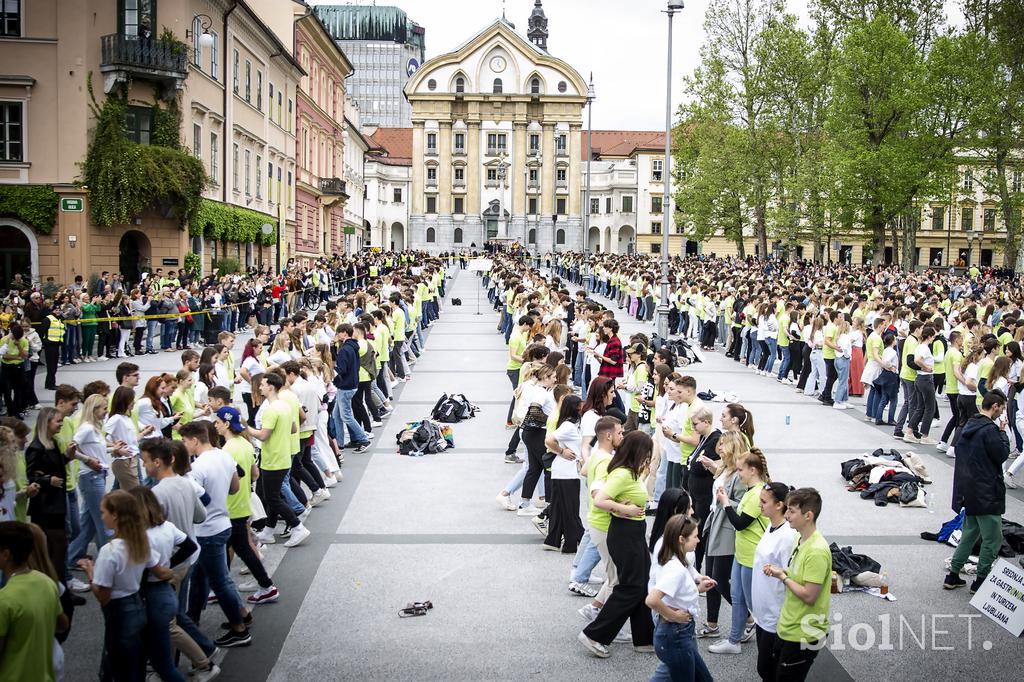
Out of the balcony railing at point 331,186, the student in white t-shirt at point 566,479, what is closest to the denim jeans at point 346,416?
the student in white t-shirt at point 566,479

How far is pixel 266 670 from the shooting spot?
688 cm

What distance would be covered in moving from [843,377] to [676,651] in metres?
13.1

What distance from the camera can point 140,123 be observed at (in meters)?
31.6

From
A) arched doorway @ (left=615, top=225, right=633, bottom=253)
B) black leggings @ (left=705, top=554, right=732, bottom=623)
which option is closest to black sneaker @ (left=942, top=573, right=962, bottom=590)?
black leggings @ (left=705, top=554, right=732, bottom=623)

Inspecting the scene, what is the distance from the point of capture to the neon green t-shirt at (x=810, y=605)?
19.2ft

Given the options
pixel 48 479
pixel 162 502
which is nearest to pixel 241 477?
pixel 162 502

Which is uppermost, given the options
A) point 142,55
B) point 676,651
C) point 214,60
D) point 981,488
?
point 214,60

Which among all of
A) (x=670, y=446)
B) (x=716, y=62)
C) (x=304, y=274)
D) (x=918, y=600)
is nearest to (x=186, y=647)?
(x=670, y=446)

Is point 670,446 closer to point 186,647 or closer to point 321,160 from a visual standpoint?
point 186,647

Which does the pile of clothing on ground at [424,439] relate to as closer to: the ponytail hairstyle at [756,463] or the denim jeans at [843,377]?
Result: the ponytail hairstyle at [756,463]

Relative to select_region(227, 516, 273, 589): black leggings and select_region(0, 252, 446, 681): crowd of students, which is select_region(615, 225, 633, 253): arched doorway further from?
select_region(227, 516, 273, 589): black leggings

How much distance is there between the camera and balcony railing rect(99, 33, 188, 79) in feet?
99.0

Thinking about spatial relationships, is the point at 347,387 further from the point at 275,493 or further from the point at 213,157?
the point at 213,157

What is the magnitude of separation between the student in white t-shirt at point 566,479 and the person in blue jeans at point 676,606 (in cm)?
294
